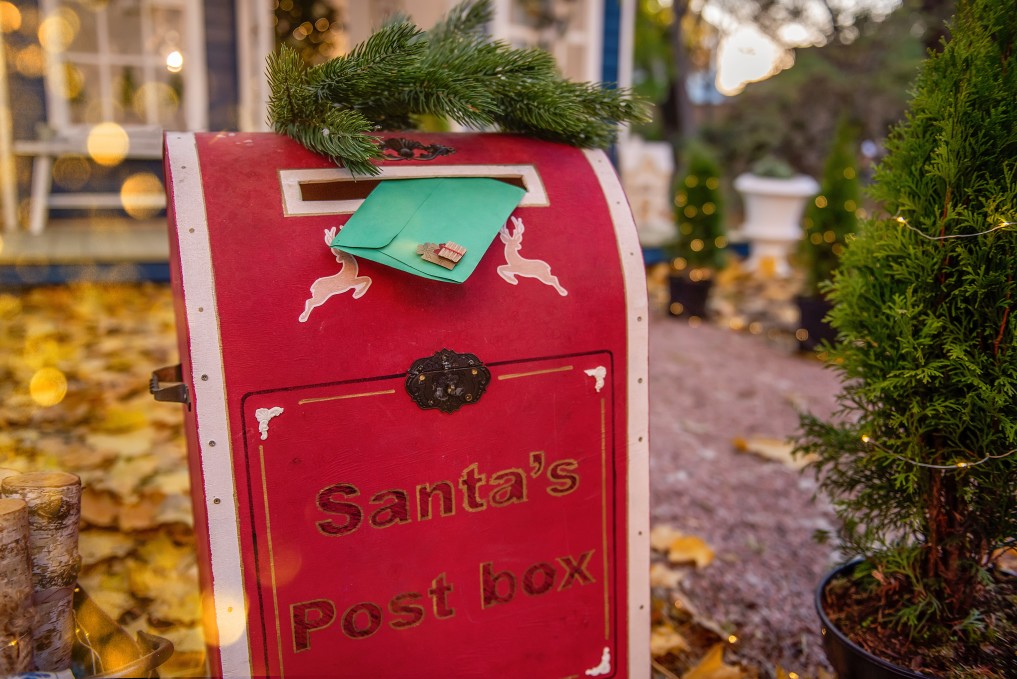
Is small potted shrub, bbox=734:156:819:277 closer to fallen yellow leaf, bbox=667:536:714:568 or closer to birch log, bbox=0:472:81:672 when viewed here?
fallen yellow leaf, bbox=667:536:714:568

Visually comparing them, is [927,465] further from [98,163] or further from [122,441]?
[98,163]

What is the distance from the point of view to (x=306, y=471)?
136cm

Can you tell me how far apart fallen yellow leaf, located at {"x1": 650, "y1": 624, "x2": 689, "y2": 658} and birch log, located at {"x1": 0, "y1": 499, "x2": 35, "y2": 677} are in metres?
1.33

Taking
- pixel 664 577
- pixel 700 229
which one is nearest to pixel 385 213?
pixel 664 577

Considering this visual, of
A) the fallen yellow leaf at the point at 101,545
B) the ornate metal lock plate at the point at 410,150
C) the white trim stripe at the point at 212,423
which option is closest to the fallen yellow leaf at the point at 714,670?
the white trim stripe at the point at 212,423

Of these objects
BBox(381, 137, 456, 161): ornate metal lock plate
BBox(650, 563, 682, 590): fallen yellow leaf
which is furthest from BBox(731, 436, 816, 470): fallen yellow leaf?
BBox(381, 137, 456, 161): ornate metal lock plate

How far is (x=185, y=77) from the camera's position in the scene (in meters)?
6.36

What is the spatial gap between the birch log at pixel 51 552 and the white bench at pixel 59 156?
4820 millimetres

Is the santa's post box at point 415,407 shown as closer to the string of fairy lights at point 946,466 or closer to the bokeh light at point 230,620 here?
the bokeh light at point 230,620

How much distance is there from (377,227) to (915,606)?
125 centimetres

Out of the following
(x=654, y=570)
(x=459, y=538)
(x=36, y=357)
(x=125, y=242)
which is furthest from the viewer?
(x=125, y=242)

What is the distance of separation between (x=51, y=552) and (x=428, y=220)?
2.79 ft

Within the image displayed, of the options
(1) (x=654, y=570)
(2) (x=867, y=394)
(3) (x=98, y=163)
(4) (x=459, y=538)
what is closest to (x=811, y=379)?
(1) (x=654, y=570)

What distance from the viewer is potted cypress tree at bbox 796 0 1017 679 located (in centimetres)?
141
